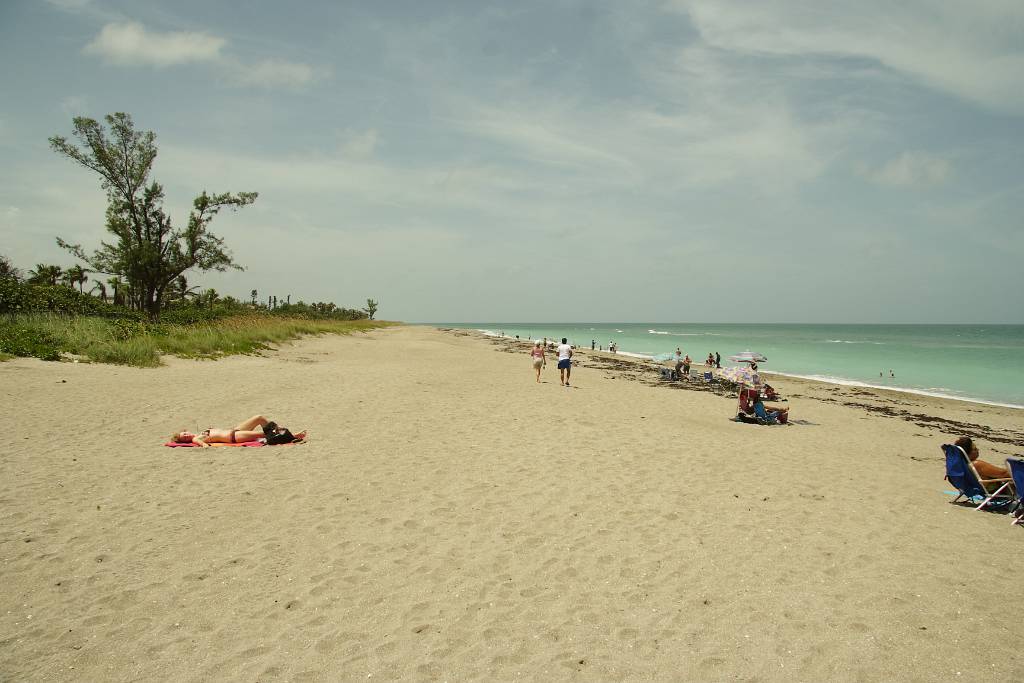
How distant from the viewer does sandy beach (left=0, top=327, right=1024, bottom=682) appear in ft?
11.8

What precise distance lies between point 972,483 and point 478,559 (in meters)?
7.49

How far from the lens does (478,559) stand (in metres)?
4.96

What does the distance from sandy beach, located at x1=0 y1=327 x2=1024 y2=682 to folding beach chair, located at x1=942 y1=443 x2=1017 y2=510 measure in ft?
0.99

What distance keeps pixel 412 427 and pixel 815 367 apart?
38143 millimetres

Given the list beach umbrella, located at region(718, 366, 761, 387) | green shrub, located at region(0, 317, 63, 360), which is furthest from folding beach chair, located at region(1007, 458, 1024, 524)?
green shrub, located at region(0, 317, 63, 360)

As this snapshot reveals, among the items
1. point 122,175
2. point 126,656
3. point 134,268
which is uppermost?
point 122,175

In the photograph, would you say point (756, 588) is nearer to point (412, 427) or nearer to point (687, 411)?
point (412, 427)

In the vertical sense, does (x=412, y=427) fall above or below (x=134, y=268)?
below

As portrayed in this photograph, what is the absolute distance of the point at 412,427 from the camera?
10.3m

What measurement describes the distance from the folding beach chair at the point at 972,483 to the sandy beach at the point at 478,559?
301 millimetres

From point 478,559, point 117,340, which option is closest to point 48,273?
point 117,340

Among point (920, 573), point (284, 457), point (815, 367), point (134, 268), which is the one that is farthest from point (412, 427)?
point (815, 367)

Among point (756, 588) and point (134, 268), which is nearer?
point (756, 588)

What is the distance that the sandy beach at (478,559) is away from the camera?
3600mm
